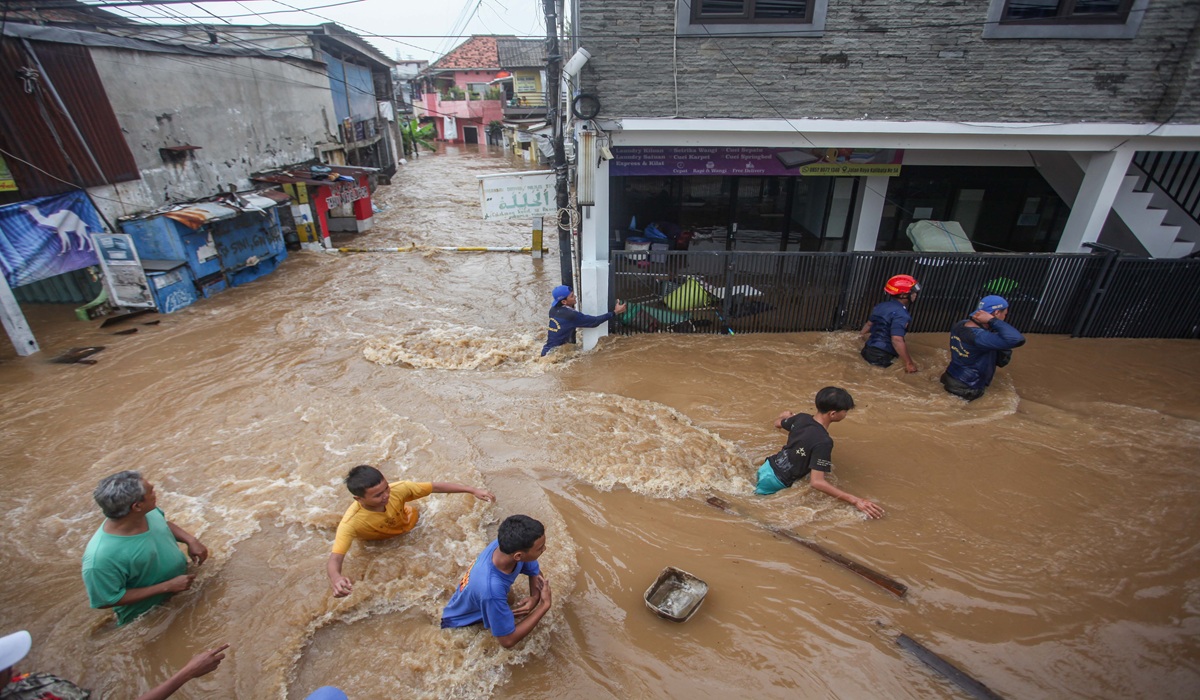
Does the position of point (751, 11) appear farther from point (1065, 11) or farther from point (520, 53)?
point (520, 53)

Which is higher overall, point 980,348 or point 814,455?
point 980,348

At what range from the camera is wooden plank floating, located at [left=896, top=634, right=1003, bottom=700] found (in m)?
3.23

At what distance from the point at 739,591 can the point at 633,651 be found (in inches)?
35.5

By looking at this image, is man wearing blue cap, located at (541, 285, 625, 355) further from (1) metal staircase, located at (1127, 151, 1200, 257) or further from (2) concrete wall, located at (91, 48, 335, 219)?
(1) metal staircase, located at (1127, 151, 1200, 257)

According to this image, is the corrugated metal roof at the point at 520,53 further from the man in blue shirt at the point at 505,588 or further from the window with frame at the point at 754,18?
the man in blue shirt at the point at 505,588

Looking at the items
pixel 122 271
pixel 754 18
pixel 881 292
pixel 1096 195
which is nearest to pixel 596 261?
pixel 754 18

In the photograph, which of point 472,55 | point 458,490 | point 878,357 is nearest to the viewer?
point 458,490

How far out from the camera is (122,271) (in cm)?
1005

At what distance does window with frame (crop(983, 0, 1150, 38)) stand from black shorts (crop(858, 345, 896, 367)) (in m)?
4.78

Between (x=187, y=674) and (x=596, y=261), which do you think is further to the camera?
(x=596, y=261)

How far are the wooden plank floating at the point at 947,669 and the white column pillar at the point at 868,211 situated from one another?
9.02 meters

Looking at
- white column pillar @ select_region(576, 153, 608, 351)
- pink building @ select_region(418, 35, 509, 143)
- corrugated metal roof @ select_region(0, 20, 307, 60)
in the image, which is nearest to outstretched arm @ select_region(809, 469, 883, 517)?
white column pillar @ select_region(576, 153, 608, 351)

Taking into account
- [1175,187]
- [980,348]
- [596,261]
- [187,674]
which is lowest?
[187,674]

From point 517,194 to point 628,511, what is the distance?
560 centimetres
